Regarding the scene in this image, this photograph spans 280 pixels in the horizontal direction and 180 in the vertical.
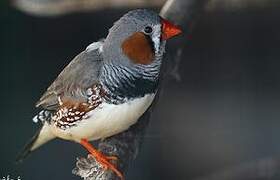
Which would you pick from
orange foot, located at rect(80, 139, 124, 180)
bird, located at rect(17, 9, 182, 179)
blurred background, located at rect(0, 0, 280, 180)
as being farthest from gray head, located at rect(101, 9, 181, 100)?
blurred background, located at rect(0, 0, 280, 180)

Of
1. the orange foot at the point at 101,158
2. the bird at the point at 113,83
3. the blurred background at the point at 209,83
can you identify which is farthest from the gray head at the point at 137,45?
the blurred background at the point at 209,83

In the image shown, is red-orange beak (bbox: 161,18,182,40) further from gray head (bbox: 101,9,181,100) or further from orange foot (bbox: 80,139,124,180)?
orange foot (bbox: 80,139,124,180)

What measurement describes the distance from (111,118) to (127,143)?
0.36 ft

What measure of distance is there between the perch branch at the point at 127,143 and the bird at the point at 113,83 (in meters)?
0.02

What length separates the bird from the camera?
128 centimetres

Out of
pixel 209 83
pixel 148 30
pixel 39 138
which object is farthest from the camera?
pixel 209 83

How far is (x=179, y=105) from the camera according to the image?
83.9 inches

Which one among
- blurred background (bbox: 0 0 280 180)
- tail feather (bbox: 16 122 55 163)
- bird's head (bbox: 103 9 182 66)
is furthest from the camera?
blurred background (bbox: 0 0 280 180)

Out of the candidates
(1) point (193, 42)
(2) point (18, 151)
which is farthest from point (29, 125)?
(1) point (193, 42)

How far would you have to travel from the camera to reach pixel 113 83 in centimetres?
130

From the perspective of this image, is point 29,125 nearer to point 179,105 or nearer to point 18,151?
point 18,151

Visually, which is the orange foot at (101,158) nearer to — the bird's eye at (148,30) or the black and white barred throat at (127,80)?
the black and white barred throat at (127,80)

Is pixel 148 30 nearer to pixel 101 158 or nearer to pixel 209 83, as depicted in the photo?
pixel 101 158

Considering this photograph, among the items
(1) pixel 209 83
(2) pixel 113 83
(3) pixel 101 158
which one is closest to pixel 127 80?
(2) pixel 113 83
